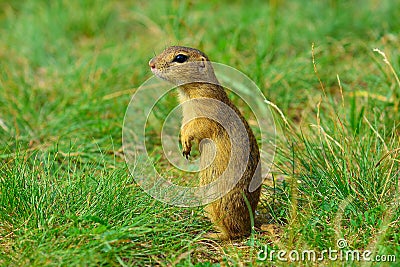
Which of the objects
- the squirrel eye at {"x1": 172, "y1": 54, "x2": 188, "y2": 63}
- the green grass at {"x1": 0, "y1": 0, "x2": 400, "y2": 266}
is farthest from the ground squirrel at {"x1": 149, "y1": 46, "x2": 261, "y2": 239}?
the green grass at {"x1": 0, "y1": 0, "x2": 400, "y2": 266}

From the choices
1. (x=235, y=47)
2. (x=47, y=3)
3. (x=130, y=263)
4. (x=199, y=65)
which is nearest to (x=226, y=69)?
(x=235, y=47)

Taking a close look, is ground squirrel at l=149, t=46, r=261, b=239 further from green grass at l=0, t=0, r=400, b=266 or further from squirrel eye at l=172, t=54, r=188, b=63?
green grass at l=0, t=0, r=400, b=266

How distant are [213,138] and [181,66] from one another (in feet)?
1.60

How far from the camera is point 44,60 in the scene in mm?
6133

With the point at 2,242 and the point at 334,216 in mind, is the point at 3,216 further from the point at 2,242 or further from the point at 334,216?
the point at 334,216

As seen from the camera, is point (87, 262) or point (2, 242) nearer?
point (87, 262)

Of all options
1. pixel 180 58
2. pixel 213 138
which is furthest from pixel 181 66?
pixel 213 138

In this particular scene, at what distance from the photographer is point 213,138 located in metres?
3.46

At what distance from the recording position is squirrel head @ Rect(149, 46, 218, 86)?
3.52m

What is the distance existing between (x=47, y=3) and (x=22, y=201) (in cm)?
451

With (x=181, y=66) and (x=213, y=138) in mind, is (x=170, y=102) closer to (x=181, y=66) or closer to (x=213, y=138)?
(x=181, y=66)

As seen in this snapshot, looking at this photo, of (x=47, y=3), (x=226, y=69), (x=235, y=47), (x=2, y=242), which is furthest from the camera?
(x=47, y=3)

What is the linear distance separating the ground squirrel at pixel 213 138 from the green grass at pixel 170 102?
0.14 m

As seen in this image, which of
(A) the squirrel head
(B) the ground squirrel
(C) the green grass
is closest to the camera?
(C) the green grass
